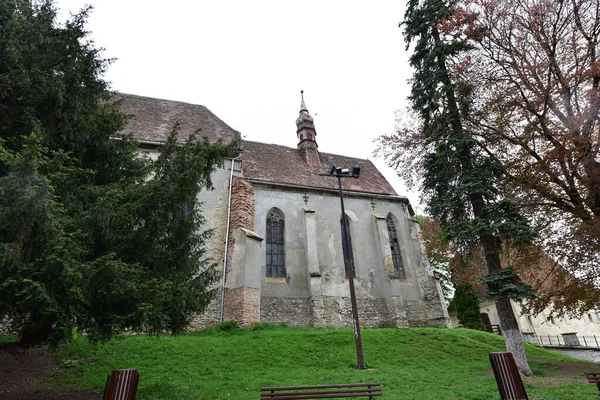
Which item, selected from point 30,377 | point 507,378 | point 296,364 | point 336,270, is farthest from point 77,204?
point 336,270

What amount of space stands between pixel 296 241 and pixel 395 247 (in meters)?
6.62

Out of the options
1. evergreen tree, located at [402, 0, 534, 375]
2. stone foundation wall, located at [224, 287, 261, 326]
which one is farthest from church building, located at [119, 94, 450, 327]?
evergreen tree, located at [402, 0, 534, 375]

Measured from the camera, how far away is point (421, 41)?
48.0 ft

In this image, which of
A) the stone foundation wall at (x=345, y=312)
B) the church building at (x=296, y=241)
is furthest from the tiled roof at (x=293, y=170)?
the stone foundation wall at (x=345, y=312)

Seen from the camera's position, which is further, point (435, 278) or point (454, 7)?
point (435, 278)

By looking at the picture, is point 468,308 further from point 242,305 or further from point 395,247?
point 242,305

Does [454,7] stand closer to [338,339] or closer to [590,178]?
[590,178]

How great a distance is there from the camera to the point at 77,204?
7082mm

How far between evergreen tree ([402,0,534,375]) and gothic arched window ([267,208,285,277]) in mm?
8660

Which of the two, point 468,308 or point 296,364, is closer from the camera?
point 296,364

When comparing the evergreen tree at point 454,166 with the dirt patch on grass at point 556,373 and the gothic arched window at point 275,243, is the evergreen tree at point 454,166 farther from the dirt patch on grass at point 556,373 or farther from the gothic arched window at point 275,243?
the gothic arched window at point 275,243

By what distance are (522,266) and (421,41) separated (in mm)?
9259

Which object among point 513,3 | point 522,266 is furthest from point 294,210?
point 513,3

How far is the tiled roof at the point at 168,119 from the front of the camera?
1897 cm
